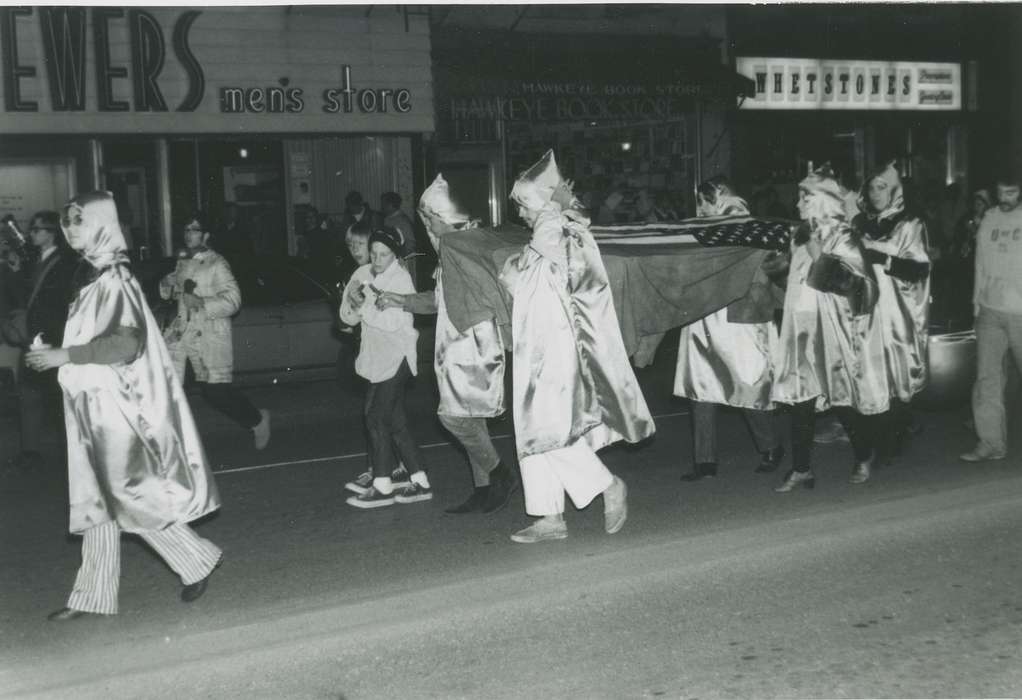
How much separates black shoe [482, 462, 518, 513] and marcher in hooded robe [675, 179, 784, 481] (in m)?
1.33

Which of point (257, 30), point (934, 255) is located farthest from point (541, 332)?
point (257, 30)

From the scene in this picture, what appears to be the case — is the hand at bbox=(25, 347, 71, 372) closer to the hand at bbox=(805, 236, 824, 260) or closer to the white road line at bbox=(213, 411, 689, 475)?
the white road line at bbox=(213, 411, 689, 475)

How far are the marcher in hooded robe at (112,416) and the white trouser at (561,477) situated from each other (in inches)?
70.7

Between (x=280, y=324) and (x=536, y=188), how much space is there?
7.39 meters

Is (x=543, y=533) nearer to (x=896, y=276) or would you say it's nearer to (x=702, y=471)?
(x=702, y=471)

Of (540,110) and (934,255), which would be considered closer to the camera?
(934,255)

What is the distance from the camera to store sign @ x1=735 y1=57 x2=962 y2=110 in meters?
20.8

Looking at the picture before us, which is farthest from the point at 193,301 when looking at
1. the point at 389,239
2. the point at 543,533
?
the point at 543,533

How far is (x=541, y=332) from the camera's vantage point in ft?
21.8

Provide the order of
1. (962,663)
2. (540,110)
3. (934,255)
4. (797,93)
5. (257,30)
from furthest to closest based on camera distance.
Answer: (797,93) < (540,110) < (257,30) < (934,255) < (962,663)

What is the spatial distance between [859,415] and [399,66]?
1124 cm

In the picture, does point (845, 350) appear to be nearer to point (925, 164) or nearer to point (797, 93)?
point (797, 93)

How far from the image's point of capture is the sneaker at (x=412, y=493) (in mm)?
8031

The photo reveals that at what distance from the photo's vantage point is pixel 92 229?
18.3 feet
